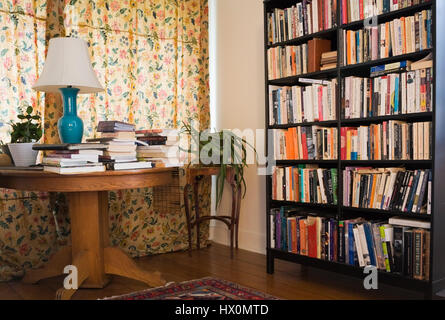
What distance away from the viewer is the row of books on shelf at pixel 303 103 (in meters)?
2.55

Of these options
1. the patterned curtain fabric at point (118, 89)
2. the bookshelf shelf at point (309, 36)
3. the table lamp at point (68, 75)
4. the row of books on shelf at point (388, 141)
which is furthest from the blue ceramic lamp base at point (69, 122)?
the row of books on shelf at point (388, 141)

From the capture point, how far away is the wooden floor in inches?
96.2

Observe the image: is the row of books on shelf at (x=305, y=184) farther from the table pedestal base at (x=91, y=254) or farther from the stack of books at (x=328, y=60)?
the table pedestal base at (x=91, y=254)

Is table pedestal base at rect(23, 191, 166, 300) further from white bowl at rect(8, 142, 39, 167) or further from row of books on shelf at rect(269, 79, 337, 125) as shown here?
row of books on shelf at rect(269, 79, 337, 125)

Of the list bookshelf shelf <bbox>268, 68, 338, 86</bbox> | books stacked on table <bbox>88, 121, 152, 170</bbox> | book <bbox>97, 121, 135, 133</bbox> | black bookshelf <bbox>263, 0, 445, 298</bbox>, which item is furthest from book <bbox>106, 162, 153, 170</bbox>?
bookshelf shelf <bbox>268, 68, 338, 86</bbox>

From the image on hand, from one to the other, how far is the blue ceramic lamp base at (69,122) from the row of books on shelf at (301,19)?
1.29m

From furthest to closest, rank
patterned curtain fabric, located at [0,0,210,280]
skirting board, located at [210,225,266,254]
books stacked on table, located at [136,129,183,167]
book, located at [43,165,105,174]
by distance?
skirting board, located at [210,225,266,254] < patterned curtain fabric, located at [0,0,210,280] < books stacked on table, located at [136,129,183,167] < book, located at [43,165,105,174]

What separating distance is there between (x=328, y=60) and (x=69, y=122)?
1.53 m

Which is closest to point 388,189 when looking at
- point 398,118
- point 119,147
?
point 398,118

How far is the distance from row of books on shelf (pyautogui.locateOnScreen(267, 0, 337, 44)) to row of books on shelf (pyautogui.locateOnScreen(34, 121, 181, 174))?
94cm

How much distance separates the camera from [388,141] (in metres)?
2.29
